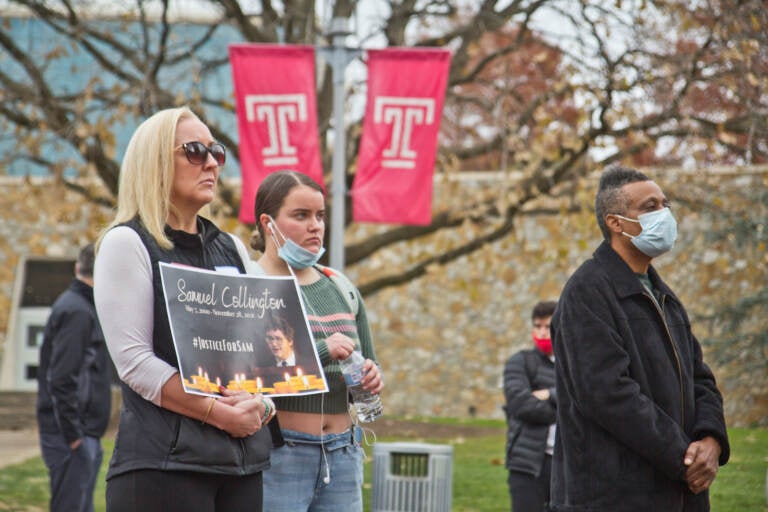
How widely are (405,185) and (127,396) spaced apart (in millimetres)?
6941

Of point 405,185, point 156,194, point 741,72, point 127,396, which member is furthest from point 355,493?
point 741,72

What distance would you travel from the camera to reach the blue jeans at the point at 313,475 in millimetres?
4195

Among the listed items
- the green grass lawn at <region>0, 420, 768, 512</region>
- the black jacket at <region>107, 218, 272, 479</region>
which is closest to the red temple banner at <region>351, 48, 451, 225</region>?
the green grass lawn at <region>0, 420, 768, 512</region>

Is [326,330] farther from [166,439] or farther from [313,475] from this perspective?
[166,439]

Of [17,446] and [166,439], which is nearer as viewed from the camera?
[166,439]

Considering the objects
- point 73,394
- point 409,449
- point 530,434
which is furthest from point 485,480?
point 73,394

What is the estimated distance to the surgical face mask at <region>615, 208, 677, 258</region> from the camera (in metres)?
4.29

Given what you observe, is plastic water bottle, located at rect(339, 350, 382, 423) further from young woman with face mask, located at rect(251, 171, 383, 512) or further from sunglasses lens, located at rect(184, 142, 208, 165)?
sunglasses lens, located at rect(184, 142, 208, 165)

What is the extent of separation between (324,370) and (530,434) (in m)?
2.60

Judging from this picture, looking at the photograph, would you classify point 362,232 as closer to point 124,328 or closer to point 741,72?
point 741,72

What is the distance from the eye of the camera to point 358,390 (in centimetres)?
434

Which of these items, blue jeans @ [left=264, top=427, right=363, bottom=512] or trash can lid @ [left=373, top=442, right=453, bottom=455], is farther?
trash can lid @ [left=373, top=442, right=453, bottom=455]

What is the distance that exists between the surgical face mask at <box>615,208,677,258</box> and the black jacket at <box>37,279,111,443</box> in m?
4.34

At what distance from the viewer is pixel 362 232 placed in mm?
20500
